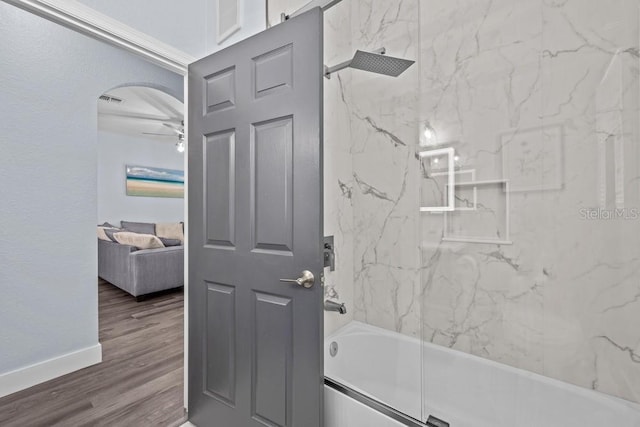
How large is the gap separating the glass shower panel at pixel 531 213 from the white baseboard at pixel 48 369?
97.3 inches

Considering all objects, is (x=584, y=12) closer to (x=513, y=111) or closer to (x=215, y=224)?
(x=513, y=111)

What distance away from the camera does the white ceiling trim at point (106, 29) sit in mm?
1272

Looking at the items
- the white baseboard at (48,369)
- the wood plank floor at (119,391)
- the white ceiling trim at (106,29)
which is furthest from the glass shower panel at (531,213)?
the white baseboard at (48,369)

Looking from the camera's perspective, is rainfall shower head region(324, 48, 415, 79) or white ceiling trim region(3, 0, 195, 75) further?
rainfall shower head region(324, 48, 415, 79)

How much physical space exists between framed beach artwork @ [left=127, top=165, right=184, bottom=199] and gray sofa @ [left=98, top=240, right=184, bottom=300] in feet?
8.21

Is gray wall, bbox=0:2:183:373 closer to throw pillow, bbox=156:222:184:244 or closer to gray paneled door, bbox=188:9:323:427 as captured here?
gray paneled door, bbox=188:9:323:427

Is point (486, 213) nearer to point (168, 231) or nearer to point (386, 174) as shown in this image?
point (386, 174)

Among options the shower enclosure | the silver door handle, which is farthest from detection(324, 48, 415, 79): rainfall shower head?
the silver door handle

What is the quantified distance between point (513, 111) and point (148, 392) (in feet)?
9.30

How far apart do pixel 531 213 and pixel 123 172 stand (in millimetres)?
7305

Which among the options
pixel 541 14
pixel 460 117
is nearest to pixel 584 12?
pixel 541 14

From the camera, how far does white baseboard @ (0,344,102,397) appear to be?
2.00m

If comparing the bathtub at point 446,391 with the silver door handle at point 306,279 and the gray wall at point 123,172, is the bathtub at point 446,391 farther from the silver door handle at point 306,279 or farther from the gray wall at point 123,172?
the gray wall at point 123,172

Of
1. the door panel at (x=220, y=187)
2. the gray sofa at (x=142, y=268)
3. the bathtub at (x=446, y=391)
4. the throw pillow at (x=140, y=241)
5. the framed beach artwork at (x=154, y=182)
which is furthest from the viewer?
the framed beach artwork at (x=154, y=182)
